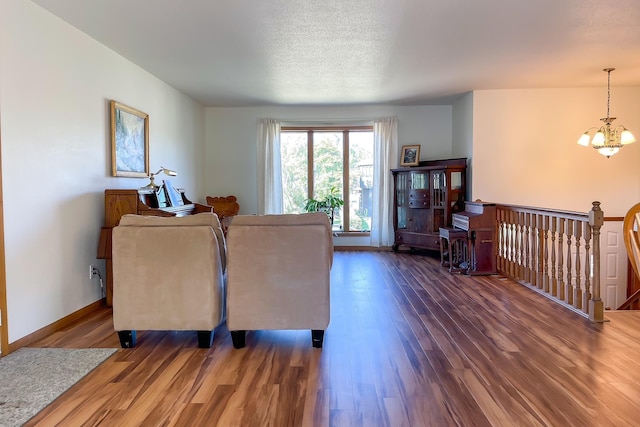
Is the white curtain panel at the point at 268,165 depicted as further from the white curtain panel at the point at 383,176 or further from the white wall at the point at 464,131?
the white wall at the point at 464,131

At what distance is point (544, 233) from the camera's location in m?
4.57

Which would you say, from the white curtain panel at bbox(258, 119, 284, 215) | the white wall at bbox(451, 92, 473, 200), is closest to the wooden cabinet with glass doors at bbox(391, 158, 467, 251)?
the white wall at bbox(451, 92, 473, 200)

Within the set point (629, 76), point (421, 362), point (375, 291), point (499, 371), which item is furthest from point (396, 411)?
point (629, 76)

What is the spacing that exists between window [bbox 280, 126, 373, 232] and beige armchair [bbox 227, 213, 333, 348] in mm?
4648

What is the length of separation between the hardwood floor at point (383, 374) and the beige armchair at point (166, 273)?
24cm

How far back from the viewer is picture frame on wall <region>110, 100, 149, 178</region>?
4.21m

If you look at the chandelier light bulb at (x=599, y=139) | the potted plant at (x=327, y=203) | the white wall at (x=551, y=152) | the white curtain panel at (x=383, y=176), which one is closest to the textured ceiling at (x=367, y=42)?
the white wall at (x=551, y=152)

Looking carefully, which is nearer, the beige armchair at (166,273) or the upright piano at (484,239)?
the beige armchair at (166,273)

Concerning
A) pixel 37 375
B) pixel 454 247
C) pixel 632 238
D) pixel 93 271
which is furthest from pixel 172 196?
pixel 632 238

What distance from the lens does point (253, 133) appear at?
7.36 metres

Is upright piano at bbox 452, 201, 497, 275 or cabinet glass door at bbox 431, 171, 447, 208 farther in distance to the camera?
cabinet glass door at bbox 431, 171, 447, 208

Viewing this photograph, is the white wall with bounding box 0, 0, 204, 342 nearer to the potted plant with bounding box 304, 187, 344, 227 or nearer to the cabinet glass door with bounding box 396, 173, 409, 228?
the potted plant with bounding box 304, 187, 344, 227

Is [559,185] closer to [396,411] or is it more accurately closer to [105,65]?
[396,411]

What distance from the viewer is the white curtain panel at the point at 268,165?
23.7 feet
